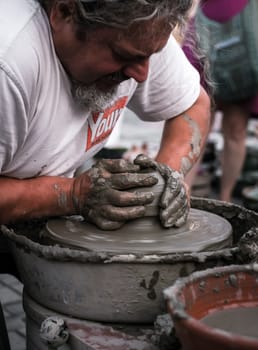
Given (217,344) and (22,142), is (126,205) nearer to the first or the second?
(22,142)

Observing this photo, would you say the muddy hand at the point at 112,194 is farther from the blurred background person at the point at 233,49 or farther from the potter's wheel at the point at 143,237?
the blurred background person at the point at 233,49

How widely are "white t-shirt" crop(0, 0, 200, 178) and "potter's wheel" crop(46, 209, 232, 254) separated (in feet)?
0.62

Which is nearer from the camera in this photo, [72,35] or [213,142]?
[72,35]

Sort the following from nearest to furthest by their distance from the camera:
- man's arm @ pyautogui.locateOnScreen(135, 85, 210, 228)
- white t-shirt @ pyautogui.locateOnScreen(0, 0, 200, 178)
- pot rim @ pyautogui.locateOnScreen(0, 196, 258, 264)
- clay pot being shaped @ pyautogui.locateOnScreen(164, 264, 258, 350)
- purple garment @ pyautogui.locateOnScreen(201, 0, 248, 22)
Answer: clay pot being shaped @ pyautogui.locateOnScreen(164, 264, 258, 350), pot rim @ pyautogui.locateOnScreen(0, 196, 258, 264), white t-shirt @ pyautogui.locateOnScreen(0, 0, 200, 178), man's arm @ pyautogui.locateOnScreen(135, 85, 210, 228), purple garment @ pyautogui.locateOnScreen(201, 0, 248, 22)

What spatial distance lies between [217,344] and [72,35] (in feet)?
2.46

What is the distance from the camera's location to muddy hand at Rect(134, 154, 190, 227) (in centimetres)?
137

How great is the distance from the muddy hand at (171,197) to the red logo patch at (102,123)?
264 mm

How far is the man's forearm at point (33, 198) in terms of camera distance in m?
1.44

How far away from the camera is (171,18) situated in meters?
1.34

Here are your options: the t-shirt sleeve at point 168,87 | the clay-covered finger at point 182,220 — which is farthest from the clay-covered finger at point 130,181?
the t-shirt sleeve at point 168,87

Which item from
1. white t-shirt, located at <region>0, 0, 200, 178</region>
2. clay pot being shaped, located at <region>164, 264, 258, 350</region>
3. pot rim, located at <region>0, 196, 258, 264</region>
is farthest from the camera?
white t-shirt, located at <region>0, 0, 200, 178</region>

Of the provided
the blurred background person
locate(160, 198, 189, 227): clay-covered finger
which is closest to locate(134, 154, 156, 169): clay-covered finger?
locate(160, 198, 189, 227): clay-covered finger

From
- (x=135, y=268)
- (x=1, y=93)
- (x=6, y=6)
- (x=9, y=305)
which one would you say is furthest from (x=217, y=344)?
(x=9, y=305)

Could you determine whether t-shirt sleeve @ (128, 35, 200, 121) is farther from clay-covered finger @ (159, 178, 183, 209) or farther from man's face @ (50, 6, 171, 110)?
clay-covered finger @ (159, 178, 183, 209)
